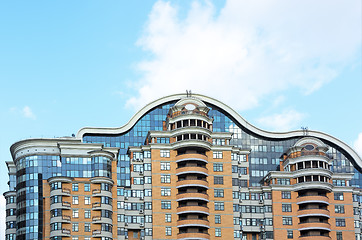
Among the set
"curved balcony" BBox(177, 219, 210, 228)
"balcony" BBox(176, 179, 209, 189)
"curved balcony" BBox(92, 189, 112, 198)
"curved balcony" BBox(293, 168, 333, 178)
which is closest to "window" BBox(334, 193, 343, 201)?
"curved balcony" BBox(293, 168, 333, 178)

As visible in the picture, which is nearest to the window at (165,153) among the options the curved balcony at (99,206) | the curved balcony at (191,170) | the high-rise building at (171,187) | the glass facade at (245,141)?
the high-rise building at (171,187)

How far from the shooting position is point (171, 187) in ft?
398

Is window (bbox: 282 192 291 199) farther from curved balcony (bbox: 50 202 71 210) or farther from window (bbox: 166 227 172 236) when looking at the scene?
curved balcony (bbox: 50 202 71 210)

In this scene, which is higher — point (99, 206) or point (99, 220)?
point (99, 206)

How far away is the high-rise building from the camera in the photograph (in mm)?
117250

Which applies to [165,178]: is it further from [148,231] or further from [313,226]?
[313,226]

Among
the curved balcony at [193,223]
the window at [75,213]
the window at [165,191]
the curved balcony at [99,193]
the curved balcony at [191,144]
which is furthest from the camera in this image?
the curved balcony at [191,144]

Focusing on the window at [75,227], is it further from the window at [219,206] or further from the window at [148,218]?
the window at [219,206]

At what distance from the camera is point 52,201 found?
116438 mm

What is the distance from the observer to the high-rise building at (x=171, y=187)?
385ft

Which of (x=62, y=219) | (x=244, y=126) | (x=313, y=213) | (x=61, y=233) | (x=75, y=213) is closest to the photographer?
(x=61, y=233)

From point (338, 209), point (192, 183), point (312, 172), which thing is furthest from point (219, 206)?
point (338, 209)

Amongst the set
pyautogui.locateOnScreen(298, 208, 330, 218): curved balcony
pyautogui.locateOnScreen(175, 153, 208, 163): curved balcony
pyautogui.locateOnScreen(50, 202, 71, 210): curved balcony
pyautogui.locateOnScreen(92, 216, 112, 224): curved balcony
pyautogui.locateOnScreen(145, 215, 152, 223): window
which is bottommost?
pyautogui.locateOnScreen(92, 216, 112, 224): curved balcony

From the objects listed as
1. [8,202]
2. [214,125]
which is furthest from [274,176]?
[8,202]
